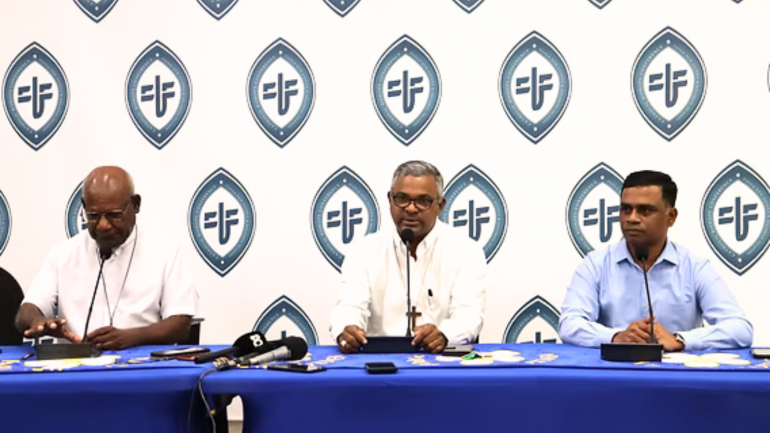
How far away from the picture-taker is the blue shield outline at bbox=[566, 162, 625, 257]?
145 inches

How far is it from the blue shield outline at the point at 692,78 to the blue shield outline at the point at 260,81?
159 cm

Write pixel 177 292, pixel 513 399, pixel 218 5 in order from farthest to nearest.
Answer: pixel 218 5, pixel 177 292, pixel 513 399

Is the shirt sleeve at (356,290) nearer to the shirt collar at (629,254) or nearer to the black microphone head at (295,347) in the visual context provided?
the black microphone head at (295,347)

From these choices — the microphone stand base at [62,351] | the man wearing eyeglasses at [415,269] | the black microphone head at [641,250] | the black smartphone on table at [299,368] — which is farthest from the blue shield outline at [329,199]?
the black smartphone on table at [299,368]

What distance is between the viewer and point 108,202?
3.00 metres

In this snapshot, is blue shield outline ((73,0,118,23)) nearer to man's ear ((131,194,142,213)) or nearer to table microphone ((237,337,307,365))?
man's ear ((131,194,142,213))

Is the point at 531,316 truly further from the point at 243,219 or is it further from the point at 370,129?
the point at 243,219

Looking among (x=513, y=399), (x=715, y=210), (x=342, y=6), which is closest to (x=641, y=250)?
(x=715, y=210)

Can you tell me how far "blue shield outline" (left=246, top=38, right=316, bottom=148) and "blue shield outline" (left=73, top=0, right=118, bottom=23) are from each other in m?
0.85

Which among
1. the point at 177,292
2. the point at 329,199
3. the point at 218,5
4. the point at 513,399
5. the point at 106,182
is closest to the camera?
the point at 513,399

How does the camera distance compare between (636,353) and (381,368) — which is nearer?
(381,368)

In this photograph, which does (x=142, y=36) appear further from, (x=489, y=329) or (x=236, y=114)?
(x=489, y=329)

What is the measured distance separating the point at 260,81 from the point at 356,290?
1.37 metres

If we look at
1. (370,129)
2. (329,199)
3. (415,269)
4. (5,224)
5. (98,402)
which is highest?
(370,129)
